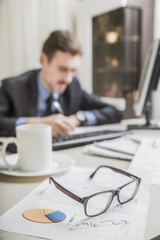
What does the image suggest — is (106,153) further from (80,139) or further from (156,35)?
(156,35)

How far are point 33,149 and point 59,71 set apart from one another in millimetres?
1023

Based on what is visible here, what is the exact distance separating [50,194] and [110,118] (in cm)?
98

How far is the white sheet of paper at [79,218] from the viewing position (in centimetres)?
37

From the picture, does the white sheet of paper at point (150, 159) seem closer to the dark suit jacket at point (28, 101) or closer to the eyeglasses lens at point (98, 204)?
the eyeglasses lens at point (98, 204)

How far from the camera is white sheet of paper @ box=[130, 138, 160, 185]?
60 centimetres

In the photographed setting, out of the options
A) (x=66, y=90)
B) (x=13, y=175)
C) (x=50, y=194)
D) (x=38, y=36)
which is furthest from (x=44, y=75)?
(x=38, y=36)

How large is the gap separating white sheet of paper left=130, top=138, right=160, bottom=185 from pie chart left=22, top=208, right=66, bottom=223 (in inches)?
9.1

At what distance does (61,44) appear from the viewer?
1.53 m

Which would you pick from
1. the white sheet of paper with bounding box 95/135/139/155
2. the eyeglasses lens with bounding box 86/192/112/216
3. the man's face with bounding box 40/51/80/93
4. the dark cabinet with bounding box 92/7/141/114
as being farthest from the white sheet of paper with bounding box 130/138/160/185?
the dark cabinet with bounding box 92/7/141/114

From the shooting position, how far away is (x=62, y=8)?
126 inches

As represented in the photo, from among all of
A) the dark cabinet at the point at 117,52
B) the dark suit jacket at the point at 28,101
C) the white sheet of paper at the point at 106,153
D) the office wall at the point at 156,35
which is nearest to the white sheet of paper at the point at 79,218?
the white sheet of paper at the point at 106,153

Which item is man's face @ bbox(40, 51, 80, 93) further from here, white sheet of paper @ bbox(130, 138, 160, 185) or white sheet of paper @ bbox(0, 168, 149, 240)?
white sheet of paper @ bbox(0, 168, 149, 240)

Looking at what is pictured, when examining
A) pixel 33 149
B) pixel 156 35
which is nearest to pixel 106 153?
pixel 33 149

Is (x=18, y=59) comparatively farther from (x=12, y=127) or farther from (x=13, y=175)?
(x=13, y=175)
